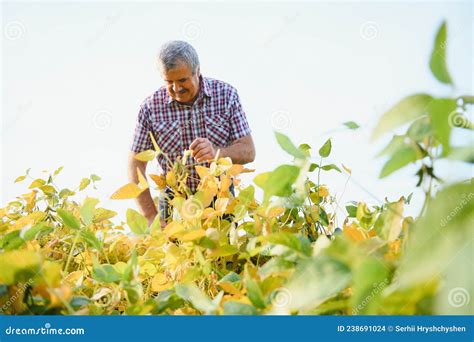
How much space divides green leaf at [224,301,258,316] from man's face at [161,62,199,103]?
2.25 m

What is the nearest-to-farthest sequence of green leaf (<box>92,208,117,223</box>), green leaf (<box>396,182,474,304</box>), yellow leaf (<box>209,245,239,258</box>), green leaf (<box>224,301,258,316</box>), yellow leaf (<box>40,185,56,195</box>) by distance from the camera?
1. green leaf (<box>396,182,474,304</box>)
2. green leaf (<box>224,301,258,316</box>)
3. yellow leaf (<box>209,245,239,258</box>)
4. green leaf (<box>92,208,117,223</box>)
5. yellow leaf (<box>40,185,56,195</box>)

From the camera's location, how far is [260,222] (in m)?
0.54

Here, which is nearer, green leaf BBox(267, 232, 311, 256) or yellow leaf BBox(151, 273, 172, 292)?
green leaf BBox(267, 232, 311, 256)

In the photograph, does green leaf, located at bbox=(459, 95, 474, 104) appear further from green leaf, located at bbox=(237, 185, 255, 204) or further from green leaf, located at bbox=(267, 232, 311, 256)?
green leaf, located at bbox=(237, 185, 255, 204)

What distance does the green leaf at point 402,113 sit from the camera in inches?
12.0

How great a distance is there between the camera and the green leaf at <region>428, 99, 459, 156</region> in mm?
283

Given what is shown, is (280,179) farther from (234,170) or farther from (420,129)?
(234,170)

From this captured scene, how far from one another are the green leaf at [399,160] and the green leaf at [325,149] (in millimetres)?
313

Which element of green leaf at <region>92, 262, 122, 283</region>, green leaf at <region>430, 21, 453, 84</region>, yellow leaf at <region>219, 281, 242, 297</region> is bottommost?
yellow leaf at <region>219, 281, 242, 297</region>

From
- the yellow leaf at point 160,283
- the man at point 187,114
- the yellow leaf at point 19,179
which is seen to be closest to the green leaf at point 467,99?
the yellow leaf at point 160,283

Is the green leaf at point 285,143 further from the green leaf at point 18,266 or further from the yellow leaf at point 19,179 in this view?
the yellow leaf at point 19,179

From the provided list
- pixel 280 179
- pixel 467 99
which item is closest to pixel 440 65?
pixel 467 99

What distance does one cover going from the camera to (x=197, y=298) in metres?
0.40

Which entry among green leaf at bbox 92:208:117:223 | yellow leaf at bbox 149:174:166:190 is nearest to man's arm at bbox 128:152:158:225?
green leaf at bbox 92:208:117:223
